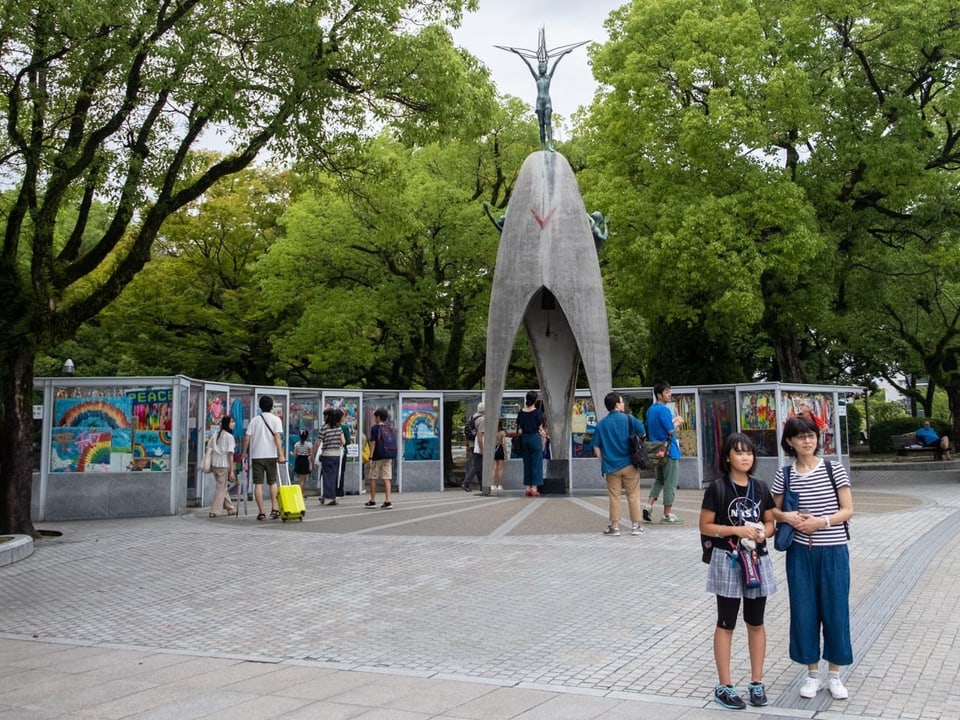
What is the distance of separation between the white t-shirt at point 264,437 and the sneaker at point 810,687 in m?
9.60

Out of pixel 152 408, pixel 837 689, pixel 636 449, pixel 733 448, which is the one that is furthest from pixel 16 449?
pixel 837 689

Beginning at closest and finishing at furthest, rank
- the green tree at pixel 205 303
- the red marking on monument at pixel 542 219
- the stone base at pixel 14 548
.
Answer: the stone base at pixel 14 548, the red marking on monument at pixel 542 219, the green tree at pixel 205 303

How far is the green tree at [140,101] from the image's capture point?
37.1ft

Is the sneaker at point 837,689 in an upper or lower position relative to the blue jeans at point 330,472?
lower

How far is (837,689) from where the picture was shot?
15.5 ft

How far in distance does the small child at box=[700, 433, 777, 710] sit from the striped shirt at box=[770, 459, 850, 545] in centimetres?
20

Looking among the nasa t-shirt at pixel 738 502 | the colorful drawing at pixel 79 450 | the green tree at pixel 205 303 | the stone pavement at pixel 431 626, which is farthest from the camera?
the green tree at pixel 205 303

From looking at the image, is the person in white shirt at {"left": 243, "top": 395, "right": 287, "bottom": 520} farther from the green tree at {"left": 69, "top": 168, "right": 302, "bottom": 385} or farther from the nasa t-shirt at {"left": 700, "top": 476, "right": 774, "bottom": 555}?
the green tree at {"left": 69, "top": 168, "right": 302, "bottom": 385}

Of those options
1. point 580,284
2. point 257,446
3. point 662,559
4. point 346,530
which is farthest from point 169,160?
point 662,559

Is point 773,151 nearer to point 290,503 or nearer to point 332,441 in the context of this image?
point 332,441

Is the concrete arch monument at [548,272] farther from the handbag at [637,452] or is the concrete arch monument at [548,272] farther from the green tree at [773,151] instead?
the handbag at [637,452]

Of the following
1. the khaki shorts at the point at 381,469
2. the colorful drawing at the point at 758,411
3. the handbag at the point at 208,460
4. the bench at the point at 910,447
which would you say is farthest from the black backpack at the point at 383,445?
the bench at the point at 910,447

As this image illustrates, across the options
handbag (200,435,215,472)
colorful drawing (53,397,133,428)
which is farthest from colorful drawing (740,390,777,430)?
colorful drawing (53,397,133,428)

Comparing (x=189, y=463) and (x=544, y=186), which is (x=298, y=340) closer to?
(x=189, y=463)
